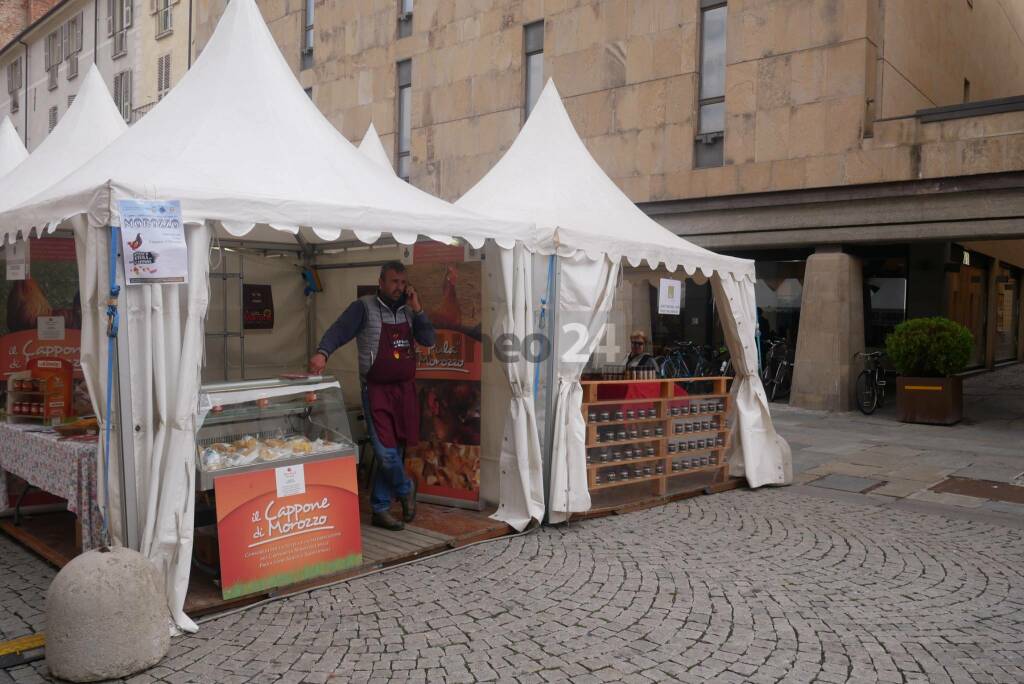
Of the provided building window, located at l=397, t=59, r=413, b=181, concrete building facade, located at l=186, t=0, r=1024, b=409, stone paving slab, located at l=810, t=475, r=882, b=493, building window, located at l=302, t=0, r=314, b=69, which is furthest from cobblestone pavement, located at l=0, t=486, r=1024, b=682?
building window, located at l=302, t=0, r=314, b=69

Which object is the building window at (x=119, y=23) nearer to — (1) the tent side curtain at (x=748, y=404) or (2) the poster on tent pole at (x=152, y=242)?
(1) the tent side curtain at (x=748, y=404)

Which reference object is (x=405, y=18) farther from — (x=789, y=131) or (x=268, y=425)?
(x=268, y=425)

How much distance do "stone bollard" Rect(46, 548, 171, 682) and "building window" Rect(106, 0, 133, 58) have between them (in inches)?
1320

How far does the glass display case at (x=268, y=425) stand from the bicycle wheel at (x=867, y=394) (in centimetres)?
1090

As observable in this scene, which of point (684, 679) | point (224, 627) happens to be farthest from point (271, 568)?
point (684, 679)

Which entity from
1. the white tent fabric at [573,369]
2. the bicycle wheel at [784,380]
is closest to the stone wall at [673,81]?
the bicycle wheel at [784,380]

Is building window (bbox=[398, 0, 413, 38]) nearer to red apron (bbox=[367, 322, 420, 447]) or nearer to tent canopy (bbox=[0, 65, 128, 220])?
tent canopy (bbox=[0, 65, 128, 220])

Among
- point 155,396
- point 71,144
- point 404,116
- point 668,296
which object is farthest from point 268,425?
point 404,116

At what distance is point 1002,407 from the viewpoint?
1430 centimetres

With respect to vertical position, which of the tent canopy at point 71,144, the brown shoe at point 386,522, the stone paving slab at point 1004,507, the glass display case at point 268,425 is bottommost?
the stone paving slab at point 1004,507

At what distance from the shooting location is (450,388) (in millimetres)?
6801

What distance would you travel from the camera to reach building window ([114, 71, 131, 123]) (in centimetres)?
3147

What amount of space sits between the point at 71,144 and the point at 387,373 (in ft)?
18.9

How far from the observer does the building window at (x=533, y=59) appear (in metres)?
17.6
